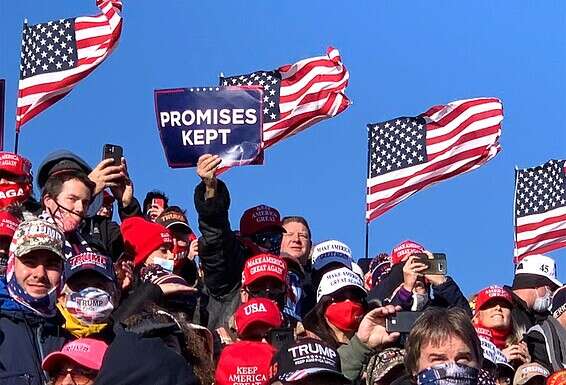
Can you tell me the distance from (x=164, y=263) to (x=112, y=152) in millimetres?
1409

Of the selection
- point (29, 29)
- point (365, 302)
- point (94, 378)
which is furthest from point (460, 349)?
point (29, 29)

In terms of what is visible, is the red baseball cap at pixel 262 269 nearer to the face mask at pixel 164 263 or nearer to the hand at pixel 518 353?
the face mask at pixel 164 263

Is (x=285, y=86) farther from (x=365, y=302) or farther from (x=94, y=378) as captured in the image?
(x=94, y=378)

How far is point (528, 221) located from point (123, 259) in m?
7.48

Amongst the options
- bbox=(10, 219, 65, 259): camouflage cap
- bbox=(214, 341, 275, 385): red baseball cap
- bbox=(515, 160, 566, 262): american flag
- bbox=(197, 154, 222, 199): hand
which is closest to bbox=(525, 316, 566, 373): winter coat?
bbox=(197, 154, 222, 199): hand

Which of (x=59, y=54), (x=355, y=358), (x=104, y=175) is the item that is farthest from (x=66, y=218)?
(x=59, y=54)

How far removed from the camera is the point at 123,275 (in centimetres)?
1044

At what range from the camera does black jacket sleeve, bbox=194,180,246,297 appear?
11.4 m

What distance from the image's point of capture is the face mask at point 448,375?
283 inches

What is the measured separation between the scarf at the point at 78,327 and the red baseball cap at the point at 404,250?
3910 millimetres

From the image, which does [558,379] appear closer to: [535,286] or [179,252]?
[535,286]

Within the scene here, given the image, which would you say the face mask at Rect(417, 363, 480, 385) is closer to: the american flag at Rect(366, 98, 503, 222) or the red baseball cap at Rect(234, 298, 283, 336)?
the red baseball cap at Rect(234, 298, 283, 336)

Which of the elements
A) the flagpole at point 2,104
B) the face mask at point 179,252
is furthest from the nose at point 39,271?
the flagpole at point 2,104

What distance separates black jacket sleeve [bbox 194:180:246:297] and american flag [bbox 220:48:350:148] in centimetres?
586
